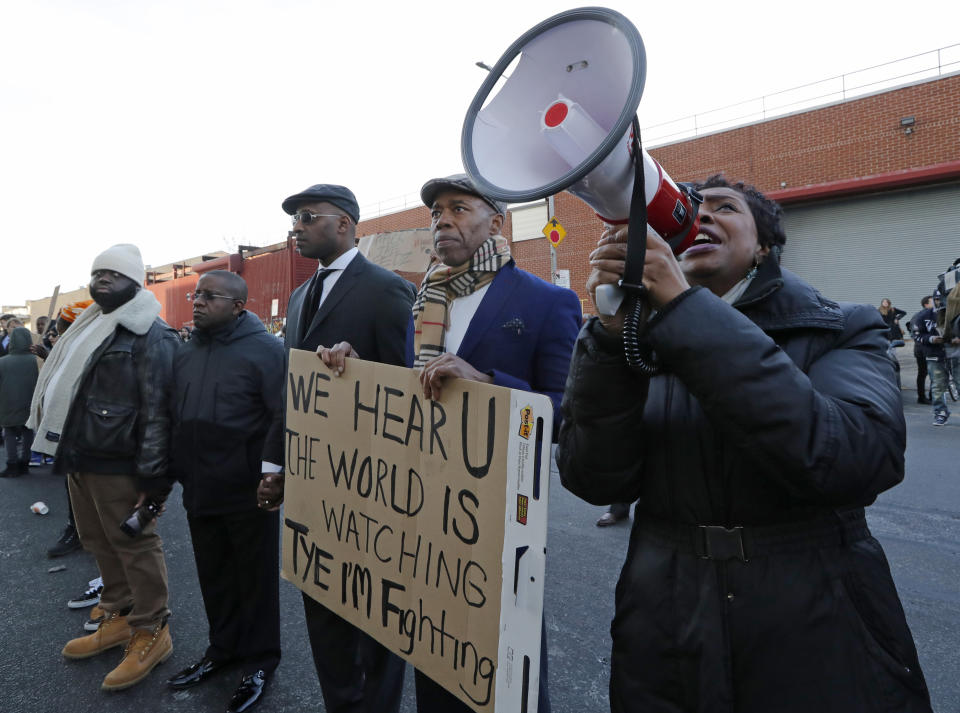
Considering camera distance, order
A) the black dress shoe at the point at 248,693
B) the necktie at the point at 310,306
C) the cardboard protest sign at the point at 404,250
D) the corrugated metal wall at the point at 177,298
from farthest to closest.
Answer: the corrugated metal wall at the point at 177,298
the cardboard protest sign at the point at 404,250
the black dress shoe at the point at 248,693
the necktie at the point at 310,306

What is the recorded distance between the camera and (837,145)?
1509cm

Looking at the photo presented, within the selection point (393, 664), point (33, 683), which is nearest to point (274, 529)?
point (393, 664)

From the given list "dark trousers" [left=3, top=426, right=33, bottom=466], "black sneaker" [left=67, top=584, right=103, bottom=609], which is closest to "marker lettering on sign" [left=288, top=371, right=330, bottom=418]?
"black sneaker" [left=67, top=584, right=103, bottom=609]

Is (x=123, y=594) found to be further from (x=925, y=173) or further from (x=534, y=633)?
(x=925, y=173)

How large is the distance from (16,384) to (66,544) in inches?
141

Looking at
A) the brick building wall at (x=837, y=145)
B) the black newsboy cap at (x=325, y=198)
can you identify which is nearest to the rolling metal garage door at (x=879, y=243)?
the brick building wall at (x=837, y=145)

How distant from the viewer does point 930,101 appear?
13.9 meters

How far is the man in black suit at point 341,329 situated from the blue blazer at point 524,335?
377 mm

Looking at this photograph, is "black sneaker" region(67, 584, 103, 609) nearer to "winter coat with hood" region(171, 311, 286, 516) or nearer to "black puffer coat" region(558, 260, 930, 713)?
"winter coat with hood" region(171, 311, 286, 516)

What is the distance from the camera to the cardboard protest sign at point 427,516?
1.41 metres

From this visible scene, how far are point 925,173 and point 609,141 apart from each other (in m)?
16.2

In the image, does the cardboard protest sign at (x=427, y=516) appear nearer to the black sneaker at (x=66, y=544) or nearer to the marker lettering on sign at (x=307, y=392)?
the marker lettering on sign at (x=307, y=392)

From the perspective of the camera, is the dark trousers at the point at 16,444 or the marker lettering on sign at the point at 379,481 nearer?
the marker lettering on sign at the point at 379,481

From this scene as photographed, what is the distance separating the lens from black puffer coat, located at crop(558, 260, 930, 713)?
3.50 ft
